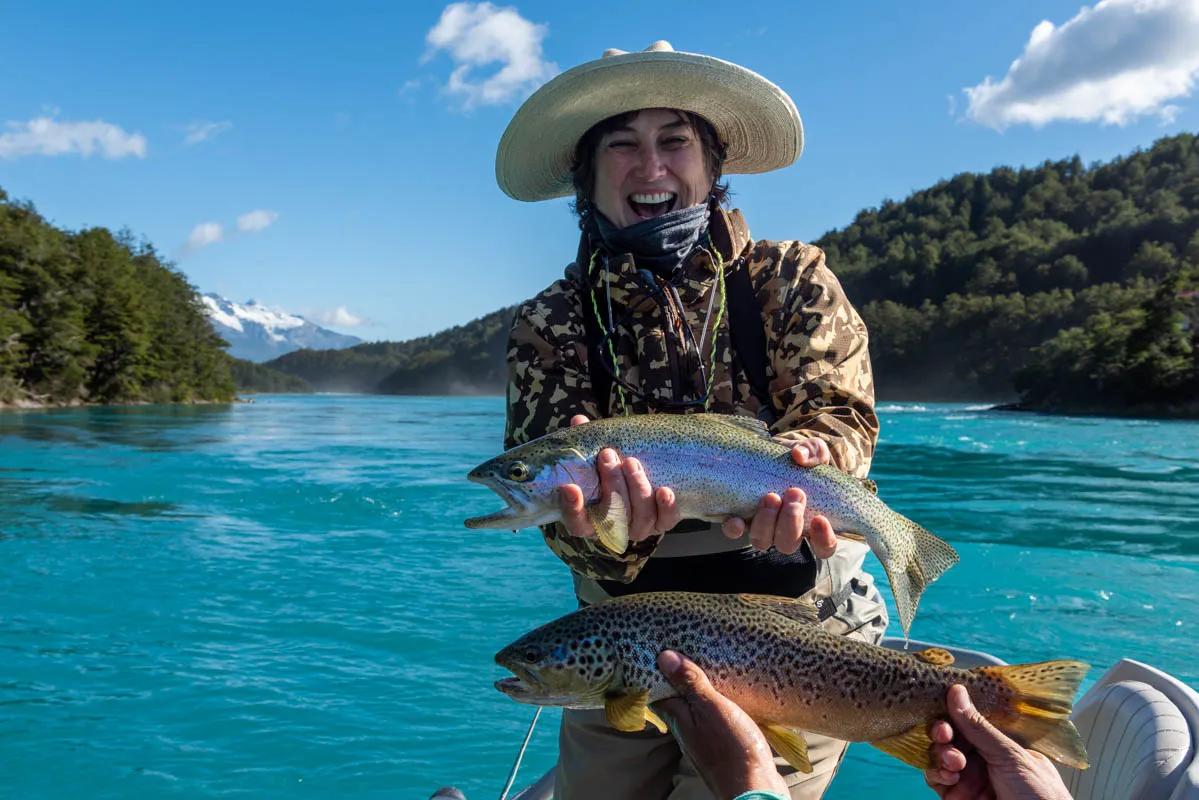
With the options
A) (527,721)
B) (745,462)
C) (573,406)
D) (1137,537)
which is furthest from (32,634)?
(1137,537)

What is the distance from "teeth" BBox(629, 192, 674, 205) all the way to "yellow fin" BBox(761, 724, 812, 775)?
1.94 meters

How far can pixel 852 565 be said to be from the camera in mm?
3502

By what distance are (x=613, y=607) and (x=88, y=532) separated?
1569 cm

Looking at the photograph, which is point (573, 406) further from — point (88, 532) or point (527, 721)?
point (88, 532)

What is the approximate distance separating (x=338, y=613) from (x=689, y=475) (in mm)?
9289

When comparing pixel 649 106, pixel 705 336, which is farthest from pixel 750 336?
pixel 649 106

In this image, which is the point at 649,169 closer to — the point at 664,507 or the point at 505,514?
→ the point at 664,507

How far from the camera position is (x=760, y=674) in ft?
9.21

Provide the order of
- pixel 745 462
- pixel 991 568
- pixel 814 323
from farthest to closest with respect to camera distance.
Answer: pixel 991 568 → pixel 814 323 → pixel 745 462

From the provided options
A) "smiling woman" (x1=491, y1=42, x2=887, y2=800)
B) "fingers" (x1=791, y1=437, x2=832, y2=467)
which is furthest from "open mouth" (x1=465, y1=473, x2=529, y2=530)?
"fingers" (x1=791, y1=437, x2=832, y2=467)

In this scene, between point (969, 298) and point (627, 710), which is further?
point (969, 298)

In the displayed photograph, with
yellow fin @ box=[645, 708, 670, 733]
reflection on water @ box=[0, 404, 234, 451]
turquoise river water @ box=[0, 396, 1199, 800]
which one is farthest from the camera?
reflection on water @ box=[0, 404, 234, 451]

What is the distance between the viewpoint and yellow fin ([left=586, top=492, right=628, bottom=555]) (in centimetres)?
277

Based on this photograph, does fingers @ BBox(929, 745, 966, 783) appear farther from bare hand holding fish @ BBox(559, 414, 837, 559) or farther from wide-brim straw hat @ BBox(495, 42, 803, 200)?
wide-brim straw hat @ BBox(495, 42, 803, 200)
